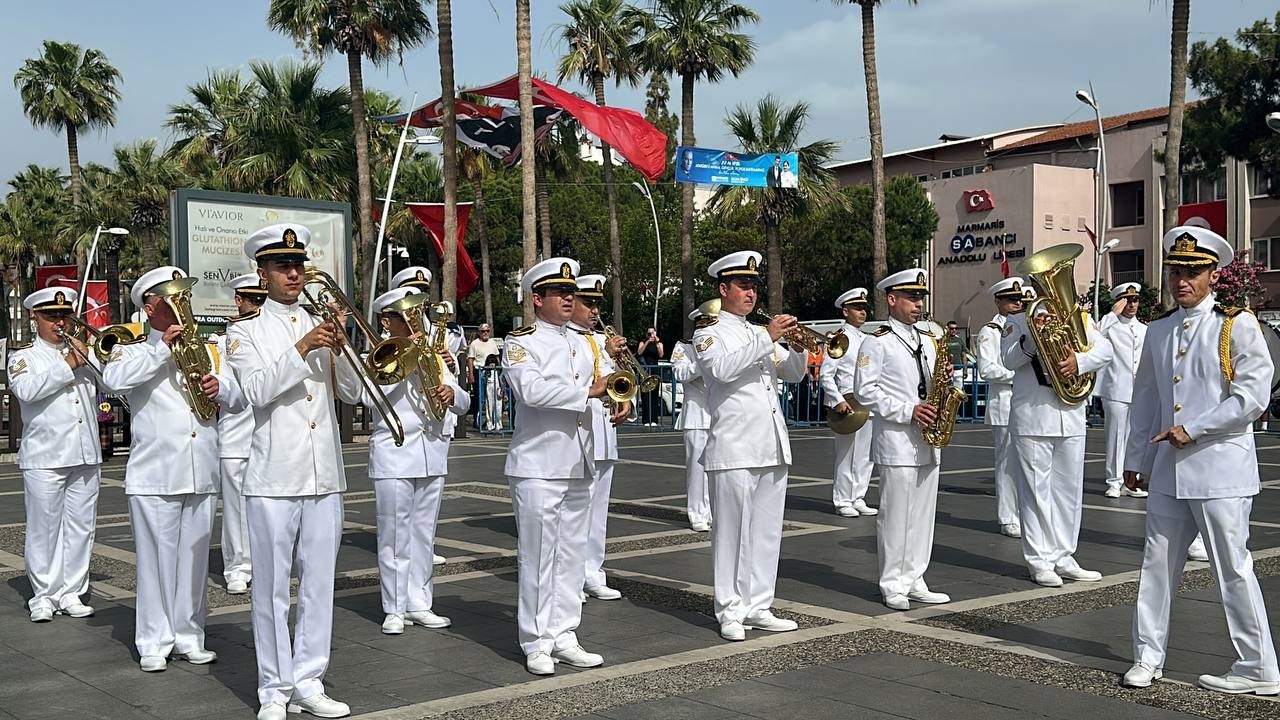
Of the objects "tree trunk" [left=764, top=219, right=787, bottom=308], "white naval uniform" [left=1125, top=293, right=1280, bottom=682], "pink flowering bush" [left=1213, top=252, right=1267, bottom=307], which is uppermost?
"tree trunk" [left=764, top=219, right=787, bottom=308]

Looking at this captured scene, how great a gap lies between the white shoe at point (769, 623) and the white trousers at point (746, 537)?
36mm

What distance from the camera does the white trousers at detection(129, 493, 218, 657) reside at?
6.98 m

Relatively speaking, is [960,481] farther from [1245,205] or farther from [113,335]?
[1245,205]

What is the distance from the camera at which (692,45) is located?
115ft

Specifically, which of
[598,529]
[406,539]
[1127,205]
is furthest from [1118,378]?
[1127,205]

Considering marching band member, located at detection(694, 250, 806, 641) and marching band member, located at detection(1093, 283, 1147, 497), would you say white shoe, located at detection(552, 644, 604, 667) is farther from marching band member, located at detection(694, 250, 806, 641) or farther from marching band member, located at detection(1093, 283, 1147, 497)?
marching band member, located at detection(1093, 283, 1147, 497)

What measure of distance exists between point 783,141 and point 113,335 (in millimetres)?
29733

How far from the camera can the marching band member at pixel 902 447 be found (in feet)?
27.2

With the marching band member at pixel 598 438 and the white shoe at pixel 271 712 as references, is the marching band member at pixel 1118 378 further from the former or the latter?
the white shoe at pixel 271 712

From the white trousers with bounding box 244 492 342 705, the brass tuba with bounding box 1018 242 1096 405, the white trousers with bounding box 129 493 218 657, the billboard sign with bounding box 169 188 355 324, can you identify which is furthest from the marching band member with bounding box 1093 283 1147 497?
the billboard sign with bounding box 169 188 355 324

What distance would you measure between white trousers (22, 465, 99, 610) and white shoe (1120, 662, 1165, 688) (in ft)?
20.3

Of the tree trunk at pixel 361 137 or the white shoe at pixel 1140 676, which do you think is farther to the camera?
the tree trunk at pixel 361 137

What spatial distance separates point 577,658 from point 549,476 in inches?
36.7

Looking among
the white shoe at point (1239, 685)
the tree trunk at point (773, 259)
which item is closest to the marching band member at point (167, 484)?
the white shoe at point (1239, 685)
